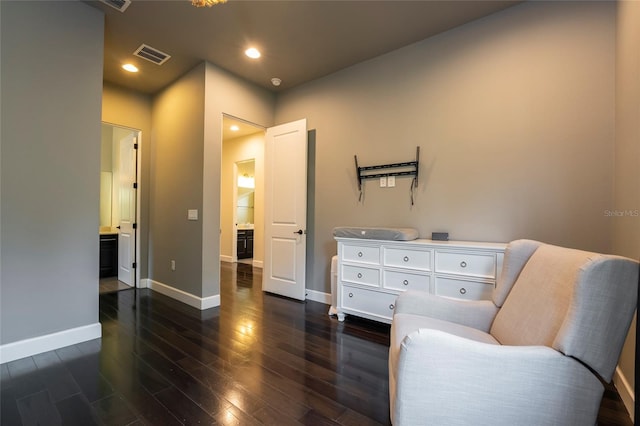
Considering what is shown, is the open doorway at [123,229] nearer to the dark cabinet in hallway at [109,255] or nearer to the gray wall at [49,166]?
the dark cabinet in hallway at [109,255]

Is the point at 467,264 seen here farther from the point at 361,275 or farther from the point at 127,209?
the point at 127,209

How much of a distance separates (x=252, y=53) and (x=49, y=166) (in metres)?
2.21

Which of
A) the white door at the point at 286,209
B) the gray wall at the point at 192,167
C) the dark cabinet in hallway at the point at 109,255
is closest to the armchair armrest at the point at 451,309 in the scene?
the white door at the point at 286,209

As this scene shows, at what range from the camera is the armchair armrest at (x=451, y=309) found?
66.7 inches

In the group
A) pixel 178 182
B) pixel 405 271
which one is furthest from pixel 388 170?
pixel 178 182

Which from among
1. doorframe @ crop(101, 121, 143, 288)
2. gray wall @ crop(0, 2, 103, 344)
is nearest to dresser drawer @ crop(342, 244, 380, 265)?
gray wall @ crop(0, 2, 103, 344)

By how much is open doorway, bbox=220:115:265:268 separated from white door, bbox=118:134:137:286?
5.26 ft

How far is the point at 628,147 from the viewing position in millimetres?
1740

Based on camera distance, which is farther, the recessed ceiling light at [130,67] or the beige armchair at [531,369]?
the recessed ceiling light at [130,67]

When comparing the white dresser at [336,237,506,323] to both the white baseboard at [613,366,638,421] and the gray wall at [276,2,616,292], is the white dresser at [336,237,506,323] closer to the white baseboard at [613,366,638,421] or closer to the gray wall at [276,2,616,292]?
the gray wall at [276,2,616,292]

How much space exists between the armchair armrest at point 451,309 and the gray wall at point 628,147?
25.9 inches

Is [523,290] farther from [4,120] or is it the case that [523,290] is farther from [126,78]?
[126,78]

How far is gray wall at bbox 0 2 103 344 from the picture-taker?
2131 millimetres

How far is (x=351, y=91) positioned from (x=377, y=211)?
1.52 metres
